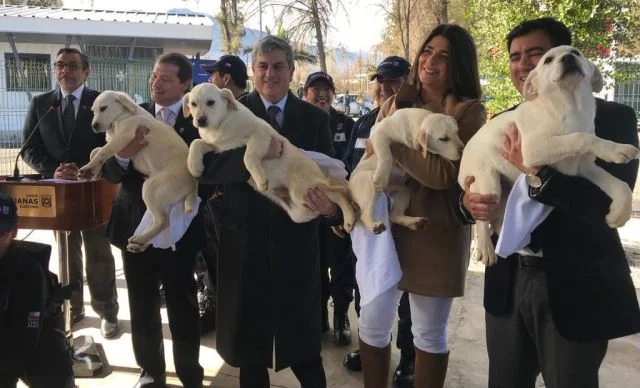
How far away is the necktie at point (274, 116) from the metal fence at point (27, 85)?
32.0 feet

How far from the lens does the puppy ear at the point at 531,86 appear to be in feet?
7.32

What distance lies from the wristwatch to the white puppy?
5.98 feet

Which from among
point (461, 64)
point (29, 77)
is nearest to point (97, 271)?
point (461, 64)

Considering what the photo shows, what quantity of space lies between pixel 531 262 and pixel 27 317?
104 inches

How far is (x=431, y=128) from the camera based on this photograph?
254 cm

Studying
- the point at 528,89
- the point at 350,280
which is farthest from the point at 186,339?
the point at 528,89

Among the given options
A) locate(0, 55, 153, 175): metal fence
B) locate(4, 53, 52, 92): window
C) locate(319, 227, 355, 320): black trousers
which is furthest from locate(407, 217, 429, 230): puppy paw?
locate(4, 53, 52, 92): window

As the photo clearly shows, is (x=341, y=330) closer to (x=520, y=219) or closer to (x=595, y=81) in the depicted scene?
(x=520, y=219)

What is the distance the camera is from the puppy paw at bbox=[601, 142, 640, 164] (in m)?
1.95

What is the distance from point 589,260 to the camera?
2119mm

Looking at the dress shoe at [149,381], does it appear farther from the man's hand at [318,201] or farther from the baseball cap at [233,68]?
the baseball cap at [233,68]

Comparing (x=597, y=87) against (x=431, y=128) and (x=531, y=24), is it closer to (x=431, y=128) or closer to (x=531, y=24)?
(x=531, y=24)

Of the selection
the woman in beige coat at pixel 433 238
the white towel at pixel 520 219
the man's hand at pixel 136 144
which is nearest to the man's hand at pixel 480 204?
the white towel at pixel 520 219

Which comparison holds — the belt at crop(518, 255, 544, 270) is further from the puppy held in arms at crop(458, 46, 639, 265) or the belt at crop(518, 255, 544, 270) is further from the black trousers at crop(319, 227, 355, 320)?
the black trousers at crop(319, 227, 355, 320)
